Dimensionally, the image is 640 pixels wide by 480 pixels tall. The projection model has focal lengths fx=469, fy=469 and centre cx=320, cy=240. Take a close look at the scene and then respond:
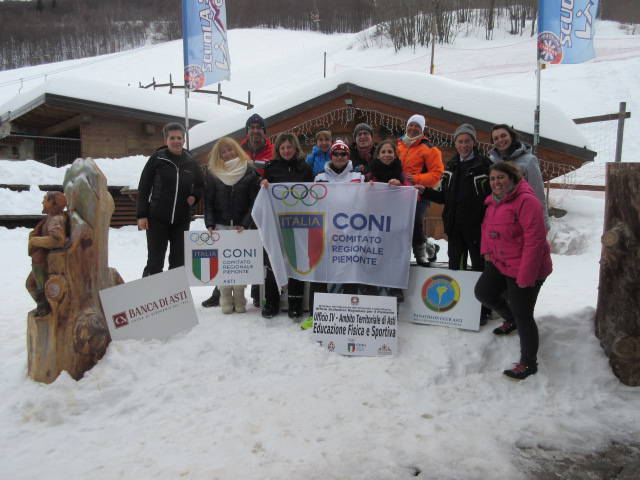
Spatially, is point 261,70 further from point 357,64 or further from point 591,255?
point 591,255

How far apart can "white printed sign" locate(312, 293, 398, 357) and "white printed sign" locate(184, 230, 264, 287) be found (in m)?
0.93

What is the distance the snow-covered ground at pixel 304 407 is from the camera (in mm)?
2723

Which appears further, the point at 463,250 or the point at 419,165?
the point at 419,165

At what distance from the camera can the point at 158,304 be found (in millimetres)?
4211

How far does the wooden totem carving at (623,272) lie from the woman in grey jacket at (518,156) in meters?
0.51

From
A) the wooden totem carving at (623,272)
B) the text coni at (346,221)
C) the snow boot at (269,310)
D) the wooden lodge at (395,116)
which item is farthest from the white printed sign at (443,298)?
the wooden lodge at (395,116)

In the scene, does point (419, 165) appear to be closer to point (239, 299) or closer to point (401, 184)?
point (401, 184)

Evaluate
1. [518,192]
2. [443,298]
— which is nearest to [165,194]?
[443,298]

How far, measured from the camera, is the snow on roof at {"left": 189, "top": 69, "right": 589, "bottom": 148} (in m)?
8.97

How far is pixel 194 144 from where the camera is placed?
39.4 ft

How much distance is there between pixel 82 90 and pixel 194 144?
543 centimetres

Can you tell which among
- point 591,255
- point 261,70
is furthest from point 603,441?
point 261,70

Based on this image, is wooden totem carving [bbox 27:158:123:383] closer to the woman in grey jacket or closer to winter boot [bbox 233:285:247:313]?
winter boot [bbox 233:285:247:313]

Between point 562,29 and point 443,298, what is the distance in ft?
19.3
